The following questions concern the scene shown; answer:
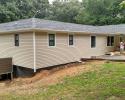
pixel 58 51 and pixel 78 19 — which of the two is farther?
pixel 78 19

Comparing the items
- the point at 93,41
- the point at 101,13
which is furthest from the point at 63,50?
the point at 101,13

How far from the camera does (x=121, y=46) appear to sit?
82.5 ft

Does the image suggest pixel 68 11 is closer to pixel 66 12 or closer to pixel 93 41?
pixel 66 12

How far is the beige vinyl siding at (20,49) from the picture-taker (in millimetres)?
16500

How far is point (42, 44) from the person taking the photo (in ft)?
55.0

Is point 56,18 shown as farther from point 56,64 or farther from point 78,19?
point 56,64

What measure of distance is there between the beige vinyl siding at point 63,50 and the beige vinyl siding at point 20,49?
0.60 metres

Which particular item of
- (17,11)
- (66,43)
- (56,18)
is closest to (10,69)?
(66,43)

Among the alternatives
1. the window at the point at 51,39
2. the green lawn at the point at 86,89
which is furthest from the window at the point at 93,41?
the green lawn at the point at 86,89

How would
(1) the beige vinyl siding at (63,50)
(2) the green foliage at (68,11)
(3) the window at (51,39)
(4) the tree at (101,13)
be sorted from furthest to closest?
1. (4) the tree at (101,13)
2. (2) the green foliage at (68,11)
3. (3) the window at (51,39)
4. (1) the beige vinyl siding at (63,50)

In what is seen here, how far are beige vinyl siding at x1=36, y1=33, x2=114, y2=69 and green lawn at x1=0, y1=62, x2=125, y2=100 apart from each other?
13.1 feet

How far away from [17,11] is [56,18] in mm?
11896

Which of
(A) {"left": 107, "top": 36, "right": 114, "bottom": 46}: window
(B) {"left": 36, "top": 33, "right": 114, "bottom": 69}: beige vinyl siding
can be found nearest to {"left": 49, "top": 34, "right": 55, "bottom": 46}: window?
(B) {"left": 36, "top": 33, "right": 114, "bottom": 69}: beige vinyl siding

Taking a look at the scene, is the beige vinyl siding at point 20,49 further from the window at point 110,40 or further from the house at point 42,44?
the window at point 110,40
